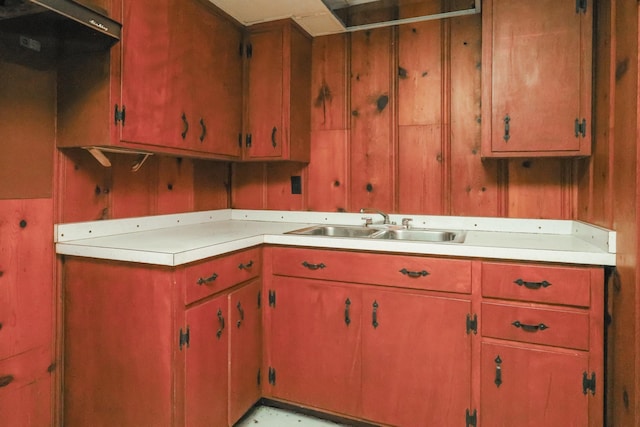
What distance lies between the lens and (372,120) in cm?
250

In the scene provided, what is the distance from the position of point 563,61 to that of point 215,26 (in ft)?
6.05

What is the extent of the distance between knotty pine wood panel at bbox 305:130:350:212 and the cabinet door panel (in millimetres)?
1313

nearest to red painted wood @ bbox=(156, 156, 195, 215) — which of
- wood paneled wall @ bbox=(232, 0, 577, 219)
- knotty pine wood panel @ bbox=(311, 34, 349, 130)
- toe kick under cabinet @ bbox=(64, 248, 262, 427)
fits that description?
wood paneled wall @ bbox=(232, 0, 577, 219)

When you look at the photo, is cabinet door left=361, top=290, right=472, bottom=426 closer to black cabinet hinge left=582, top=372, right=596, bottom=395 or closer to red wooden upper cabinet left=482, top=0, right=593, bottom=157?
black cabinet hinge left=582, top=372, right=596, bottom=395

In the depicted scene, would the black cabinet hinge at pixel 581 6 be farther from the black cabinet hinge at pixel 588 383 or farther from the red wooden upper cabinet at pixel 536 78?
the black cabinet hinge at pixel 588 383

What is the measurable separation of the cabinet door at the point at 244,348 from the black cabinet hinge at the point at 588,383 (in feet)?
4.88

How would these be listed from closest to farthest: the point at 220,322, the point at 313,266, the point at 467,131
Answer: the point at 220,322, the point at 313,266, the point at 467,131

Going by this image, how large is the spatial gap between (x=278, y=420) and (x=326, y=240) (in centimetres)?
99

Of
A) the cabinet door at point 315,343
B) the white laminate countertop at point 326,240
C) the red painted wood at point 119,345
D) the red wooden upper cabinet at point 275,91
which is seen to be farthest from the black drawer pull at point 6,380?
the red wooden upper cabinet at point 275,91

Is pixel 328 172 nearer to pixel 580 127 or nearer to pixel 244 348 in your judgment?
pixel 244 348

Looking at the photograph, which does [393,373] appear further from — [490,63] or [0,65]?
[0,65]

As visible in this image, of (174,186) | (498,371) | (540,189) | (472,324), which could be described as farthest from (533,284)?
(174,186)

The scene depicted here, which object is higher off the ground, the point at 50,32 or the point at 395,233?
the point at 50,32

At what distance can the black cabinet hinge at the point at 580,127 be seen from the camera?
179 cm
